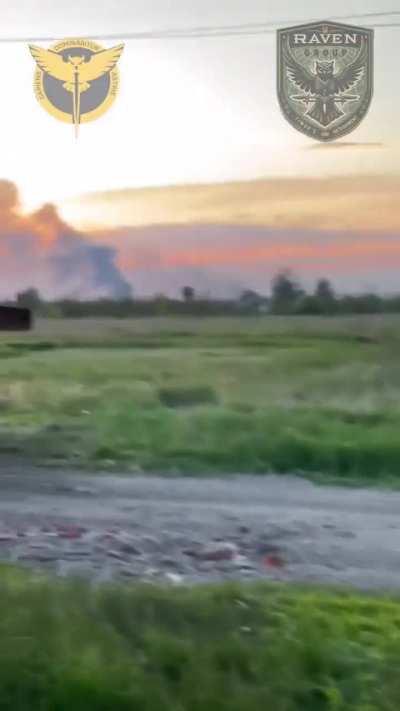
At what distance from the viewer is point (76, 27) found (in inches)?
56.4

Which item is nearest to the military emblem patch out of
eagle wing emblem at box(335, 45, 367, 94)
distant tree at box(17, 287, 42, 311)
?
eagle wing emblem at box(335, 45, 367, 94)

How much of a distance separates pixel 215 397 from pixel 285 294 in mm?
213

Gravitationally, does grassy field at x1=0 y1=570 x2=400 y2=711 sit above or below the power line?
below

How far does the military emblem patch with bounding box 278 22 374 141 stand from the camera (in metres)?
1.39

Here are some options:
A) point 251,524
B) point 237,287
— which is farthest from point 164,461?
point 237,287

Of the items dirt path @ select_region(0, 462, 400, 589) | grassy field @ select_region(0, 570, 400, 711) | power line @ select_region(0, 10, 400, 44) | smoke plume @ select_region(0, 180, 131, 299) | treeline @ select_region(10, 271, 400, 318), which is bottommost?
grassy field @ select_region(0, 570, 400, 711)

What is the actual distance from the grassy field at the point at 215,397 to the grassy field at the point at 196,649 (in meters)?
0.22

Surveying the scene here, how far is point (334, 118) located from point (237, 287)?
0.33 metres

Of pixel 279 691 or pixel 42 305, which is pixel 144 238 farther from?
pixel 279 691

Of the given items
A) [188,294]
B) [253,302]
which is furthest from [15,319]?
[253,302]

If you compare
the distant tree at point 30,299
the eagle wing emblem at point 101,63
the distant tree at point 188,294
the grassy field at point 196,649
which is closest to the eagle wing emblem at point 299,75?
the eagle wing emblem at point 101,63

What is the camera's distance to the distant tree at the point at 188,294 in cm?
142

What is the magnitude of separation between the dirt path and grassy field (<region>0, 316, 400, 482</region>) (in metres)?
0.04

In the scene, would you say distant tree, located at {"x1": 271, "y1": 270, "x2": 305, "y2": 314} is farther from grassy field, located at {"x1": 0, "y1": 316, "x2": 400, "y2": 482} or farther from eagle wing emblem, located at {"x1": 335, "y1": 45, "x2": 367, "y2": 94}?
eagle wing emblem, located at {"x1": 335, "y1": 45, "x2": 367, "y2": 94}
